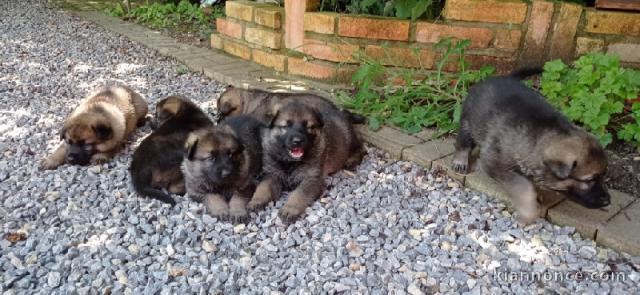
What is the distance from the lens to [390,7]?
492cm

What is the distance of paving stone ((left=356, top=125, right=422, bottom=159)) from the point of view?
3906 millimetres

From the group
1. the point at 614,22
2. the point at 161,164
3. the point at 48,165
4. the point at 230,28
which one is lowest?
the point at 48,165

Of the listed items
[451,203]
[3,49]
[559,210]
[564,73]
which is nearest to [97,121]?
[451,203]

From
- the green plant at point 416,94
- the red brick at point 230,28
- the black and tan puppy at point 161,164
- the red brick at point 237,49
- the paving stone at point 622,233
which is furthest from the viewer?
the red brick at point 230,28

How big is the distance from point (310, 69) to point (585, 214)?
10.1 feet

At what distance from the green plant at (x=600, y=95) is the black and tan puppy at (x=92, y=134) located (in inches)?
133

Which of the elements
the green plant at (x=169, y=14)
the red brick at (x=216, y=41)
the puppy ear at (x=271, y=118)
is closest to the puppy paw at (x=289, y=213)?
the puppy ear at (x=271, y=118)

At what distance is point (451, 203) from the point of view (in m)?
3.25

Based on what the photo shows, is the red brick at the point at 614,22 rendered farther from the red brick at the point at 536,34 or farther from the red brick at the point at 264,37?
the red brick at the point at 264,37

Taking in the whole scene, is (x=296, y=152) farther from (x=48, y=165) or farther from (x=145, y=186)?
(x=48, y=165)

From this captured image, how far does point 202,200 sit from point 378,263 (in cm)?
126

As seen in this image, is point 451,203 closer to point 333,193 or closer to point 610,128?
point 333,193

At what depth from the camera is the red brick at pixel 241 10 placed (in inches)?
229

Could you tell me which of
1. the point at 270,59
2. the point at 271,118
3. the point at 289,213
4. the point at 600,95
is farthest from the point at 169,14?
the point at 600,95
